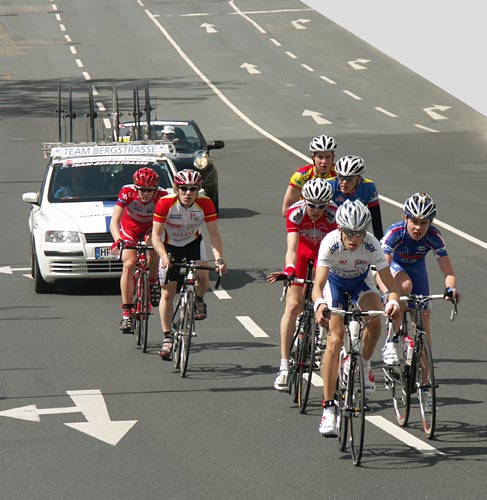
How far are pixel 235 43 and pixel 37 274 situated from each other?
42145 mm

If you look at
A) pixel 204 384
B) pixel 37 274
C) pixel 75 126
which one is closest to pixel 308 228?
pixel 204 384

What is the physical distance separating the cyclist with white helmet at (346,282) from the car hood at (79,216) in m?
7.26

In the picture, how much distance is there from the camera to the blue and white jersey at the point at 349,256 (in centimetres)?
1059

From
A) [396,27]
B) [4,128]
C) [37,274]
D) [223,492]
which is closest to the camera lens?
[223,492]

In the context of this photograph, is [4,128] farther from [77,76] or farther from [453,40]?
[453,40]

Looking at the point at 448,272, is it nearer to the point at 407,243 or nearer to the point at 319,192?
the point at 407,243

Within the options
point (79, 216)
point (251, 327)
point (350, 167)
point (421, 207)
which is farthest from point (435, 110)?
point (421, 207)

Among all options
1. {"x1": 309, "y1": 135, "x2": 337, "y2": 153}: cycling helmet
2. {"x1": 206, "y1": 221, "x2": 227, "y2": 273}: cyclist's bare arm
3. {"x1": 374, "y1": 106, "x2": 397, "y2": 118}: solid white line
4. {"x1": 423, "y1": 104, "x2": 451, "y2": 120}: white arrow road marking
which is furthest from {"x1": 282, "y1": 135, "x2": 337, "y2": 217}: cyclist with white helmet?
{"x1": 374, "y1": 106, "x2": 397, "y2": 118}: solid white line

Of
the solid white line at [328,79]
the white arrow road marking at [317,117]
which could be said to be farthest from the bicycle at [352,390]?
the solid white line at [328,79]

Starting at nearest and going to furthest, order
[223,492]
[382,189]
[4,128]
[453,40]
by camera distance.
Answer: [223,492], [382,189], [4,128], [453,40]

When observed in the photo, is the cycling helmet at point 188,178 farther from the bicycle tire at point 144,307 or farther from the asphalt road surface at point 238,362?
the asphalt road surface at point 238,362

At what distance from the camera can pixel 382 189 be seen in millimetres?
29641

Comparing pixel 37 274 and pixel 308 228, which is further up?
pixel 308 228

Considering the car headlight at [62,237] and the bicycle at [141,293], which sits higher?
the bicycle at [141,293]
